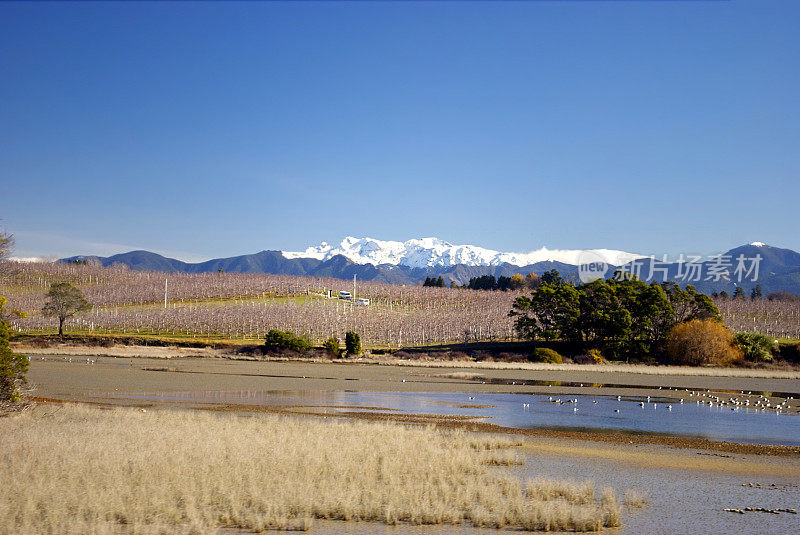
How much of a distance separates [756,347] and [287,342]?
56842mm

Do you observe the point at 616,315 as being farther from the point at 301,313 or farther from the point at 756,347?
the point at 301,313

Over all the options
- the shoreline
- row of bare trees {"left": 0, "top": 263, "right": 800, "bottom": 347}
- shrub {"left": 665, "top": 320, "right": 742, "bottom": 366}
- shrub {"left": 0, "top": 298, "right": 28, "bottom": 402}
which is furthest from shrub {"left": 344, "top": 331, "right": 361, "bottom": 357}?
shrub {"left": 0, "top": 298, "right": 28, "bottom": 402}

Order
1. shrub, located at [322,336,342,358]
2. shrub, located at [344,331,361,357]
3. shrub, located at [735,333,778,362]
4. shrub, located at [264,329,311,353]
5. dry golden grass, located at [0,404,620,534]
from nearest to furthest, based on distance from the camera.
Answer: dry golden grass, located at [0,404,620,534] < shrub, located at [735,333,778,362] < shrub, located at [322,336,342,358] < shrub, located at [264,329,311,353] < shrub, located at [344,331,361,357]

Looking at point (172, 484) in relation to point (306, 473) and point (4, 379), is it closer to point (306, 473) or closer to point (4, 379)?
point (306, 473)

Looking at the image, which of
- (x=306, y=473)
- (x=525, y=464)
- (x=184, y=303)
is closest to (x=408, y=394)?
(x=525, y=464)

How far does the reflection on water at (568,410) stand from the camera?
30.3 metres

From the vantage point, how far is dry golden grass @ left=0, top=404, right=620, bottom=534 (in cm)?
1334

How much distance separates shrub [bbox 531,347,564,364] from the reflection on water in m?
35.2

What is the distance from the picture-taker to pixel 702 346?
259 feet

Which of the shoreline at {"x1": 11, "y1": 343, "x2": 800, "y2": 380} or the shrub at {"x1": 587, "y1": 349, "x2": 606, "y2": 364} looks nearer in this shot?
the shoreline at {"x1": 11, "y1": 343, "x2": 800, "y2": 380}

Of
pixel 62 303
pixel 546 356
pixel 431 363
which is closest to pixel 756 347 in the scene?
pixel 546 356

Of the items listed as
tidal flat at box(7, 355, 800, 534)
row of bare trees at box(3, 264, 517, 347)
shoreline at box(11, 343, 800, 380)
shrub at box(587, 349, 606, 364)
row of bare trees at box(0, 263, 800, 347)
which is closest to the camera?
tidal flat at box(7, 355, 800, 534)

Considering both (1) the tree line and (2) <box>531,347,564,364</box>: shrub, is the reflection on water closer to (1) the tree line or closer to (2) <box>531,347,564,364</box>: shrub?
(2) <box>531,347,564,364</box>: shrub

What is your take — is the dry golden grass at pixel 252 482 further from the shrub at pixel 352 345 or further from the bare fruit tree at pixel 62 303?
A: the bare fruit tree at pixel 62 303
